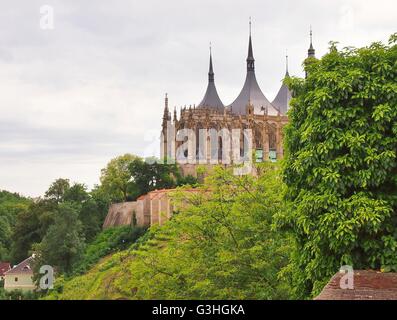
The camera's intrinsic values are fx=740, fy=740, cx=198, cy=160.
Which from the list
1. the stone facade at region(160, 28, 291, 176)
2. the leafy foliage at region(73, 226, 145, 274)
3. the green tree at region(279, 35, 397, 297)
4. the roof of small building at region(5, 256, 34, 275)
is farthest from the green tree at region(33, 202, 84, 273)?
the green tree at region(279, 35, 397, 297)

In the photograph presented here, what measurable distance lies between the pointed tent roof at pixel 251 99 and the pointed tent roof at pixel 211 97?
58.3 inches

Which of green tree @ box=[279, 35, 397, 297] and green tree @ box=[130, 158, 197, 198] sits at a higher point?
green tree @ box=[130, 158, 197, 198]

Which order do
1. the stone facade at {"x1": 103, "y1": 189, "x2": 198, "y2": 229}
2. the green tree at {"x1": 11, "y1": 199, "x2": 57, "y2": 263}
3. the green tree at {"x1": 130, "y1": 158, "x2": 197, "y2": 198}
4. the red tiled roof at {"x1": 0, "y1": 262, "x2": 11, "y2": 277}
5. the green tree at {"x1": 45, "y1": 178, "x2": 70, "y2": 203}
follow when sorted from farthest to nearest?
the green tree at {"x1": 130, "y1": 158, "x2": 197, "y2": 198}
the green tree at {"x1": 45, "y1": 178, "x2": 70, "y2": 203}
the green tree at {"x1": 11, "y1": 199, "x2": 57, "y2": 263}
the red tiled roof at {"x1": 0, "y1": 262, "x2": 11, "y2": 277}
the stone facade at {"x1": 103, "y1": 189, "x2": 198, "y2": 229}

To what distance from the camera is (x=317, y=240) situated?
13703 mm

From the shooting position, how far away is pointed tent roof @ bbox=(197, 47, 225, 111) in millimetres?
78500

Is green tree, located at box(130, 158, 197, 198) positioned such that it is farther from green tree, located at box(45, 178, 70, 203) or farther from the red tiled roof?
the red tiled roof

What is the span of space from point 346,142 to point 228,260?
532cm

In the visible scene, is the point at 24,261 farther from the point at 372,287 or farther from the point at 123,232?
the point at 372,287

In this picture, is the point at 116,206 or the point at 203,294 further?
the point at 116,206

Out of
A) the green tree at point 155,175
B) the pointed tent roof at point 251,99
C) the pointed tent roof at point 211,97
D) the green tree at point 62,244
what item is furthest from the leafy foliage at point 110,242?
the pointed tent roof at point 251,99

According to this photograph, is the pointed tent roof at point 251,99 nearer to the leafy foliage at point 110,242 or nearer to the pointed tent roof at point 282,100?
the pointed tent roof at point 282,100

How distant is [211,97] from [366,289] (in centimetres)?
7069

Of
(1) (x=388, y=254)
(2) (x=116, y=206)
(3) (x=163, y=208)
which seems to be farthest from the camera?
(2) (x=116, y=206)
